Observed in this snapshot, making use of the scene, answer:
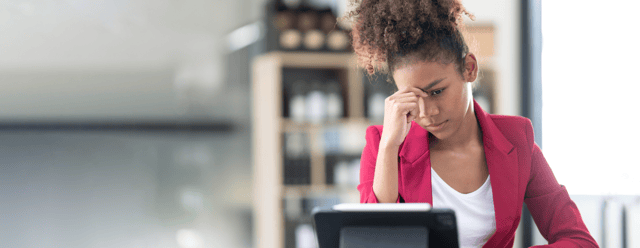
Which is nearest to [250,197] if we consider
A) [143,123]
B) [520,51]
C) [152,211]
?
[152,211]

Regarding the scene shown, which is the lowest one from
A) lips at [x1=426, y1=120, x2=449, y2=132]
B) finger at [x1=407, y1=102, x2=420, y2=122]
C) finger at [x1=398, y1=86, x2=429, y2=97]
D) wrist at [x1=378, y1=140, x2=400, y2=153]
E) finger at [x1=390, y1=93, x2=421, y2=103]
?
wrist at [x1=378, y1=140, x2=400, y2=153]

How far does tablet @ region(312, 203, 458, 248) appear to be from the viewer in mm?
724

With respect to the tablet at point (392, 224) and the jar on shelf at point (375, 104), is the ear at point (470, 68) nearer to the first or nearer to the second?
the tablet at point (392, 224)

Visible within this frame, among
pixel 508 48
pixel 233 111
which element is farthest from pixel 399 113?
pixel 233 111

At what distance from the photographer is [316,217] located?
2.51ft

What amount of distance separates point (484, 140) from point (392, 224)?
0.43m

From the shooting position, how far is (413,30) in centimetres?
96

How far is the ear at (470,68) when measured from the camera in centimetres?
102

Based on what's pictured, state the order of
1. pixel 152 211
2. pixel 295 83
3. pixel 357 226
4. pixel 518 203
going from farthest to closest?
pixel 152 211 → pixel 295 83 → pixel 518 203 → pixel 357 226

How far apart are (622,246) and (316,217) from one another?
2582mm

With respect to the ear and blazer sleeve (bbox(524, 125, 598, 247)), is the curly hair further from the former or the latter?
blazer sleeve (bbox(524, 125, 598, 247))

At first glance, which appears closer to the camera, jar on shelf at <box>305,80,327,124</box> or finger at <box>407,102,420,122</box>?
finger at <box>407,102,420,122</box>

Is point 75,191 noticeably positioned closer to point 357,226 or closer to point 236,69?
point 236,69

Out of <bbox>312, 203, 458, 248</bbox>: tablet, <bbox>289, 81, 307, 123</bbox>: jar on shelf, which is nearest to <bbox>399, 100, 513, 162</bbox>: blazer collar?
<bbox>312, 203, 458, 248</bbox>: tablet
